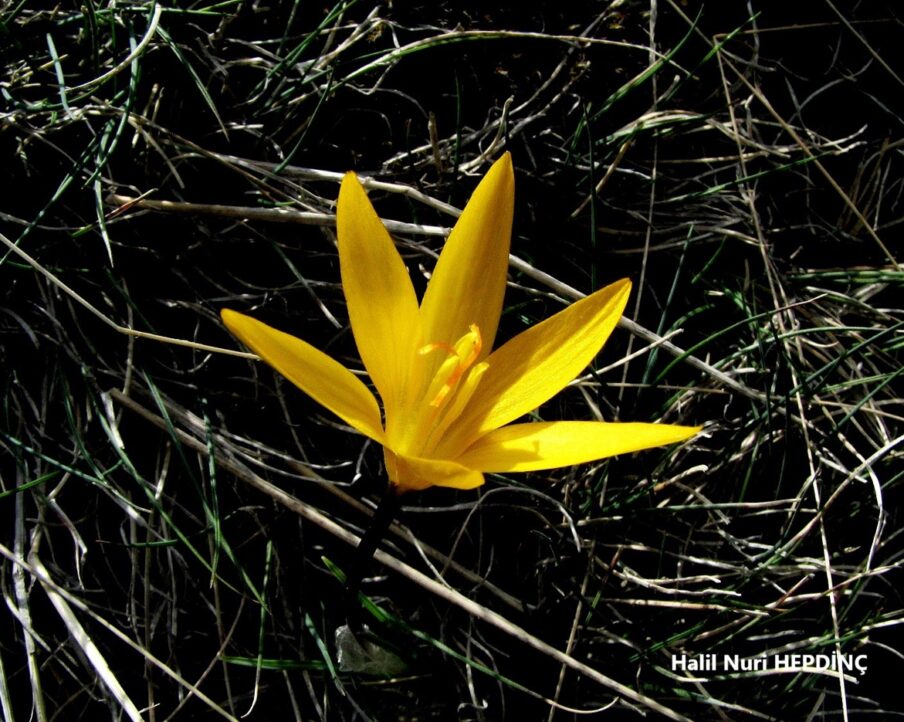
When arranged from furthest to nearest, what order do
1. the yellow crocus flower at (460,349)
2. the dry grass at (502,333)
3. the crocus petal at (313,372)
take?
the dry grass at (502,333) < the yellow crocus flower at (460,349) < the crocus petal at (313,372)

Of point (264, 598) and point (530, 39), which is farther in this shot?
point (530, 39)

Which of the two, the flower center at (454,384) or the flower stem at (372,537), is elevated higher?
the flower center at (454,384)

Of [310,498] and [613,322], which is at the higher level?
[613,322]

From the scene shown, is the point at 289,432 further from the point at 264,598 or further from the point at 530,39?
the point at 530,39

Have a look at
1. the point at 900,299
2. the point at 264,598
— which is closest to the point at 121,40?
the point at 264,598

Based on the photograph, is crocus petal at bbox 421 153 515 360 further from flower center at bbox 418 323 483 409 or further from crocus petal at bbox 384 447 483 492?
crocus petal at bbox 384 447 483 492

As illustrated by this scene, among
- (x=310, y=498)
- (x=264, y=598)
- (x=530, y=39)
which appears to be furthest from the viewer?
(x=530, y=39)

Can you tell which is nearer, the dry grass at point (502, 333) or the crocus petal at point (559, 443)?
the crocus petal at point (559, 443)

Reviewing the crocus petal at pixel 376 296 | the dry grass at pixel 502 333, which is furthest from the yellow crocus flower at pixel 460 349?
the dry grass at pixel 502 333

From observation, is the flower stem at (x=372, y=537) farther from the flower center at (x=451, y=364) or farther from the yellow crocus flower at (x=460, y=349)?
the flower center at (x=451, y=364)
